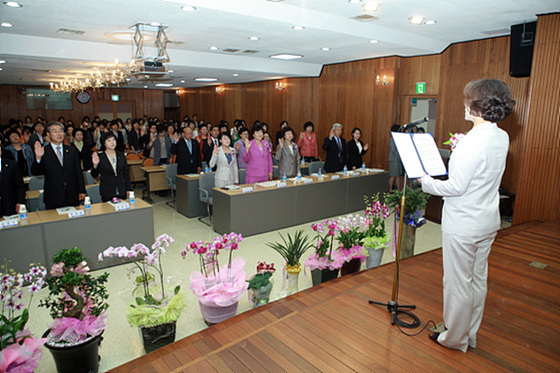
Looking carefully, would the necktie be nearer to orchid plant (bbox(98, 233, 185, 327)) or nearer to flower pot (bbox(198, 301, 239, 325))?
orchid plant (bbox(98, 233, 185, 327))

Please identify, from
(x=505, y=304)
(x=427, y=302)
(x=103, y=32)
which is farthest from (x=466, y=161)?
(x=103, y=32)

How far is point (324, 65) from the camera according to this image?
33.7 feet

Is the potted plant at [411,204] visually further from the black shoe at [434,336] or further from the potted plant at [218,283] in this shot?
the potted plant at [218,283]

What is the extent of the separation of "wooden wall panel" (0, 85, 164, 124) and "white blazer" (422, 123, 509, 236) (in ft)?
61.6

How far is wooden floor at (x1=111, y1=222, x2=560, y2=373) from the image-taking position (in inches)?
87.0

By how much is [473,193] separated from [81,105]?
18940 mm

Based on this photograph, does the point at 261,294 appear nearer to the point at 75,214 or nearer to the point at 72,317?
the point at 72,317

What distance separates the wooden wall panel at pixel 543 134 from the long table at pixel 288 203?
273 centimetres

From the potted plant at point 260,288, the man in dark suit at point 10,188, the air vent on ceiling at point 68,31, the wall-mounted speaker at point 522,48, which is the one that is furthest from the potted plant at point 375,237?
the air vent on ceiling at point 68,31

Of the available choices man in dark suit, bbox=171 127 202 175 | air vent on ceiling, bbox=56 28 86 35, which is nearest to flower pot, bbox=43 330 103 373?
A: man in dark suit, bbox=171 127 202 175

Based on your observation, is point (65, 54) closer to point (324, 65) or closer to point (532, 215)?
point (324, 65)

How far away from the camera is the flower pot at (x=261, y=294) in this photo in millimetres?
3146

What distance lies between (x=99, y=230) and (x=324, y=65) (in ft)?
26.1

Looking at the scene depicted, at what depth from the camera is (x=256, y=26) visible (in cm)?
545
